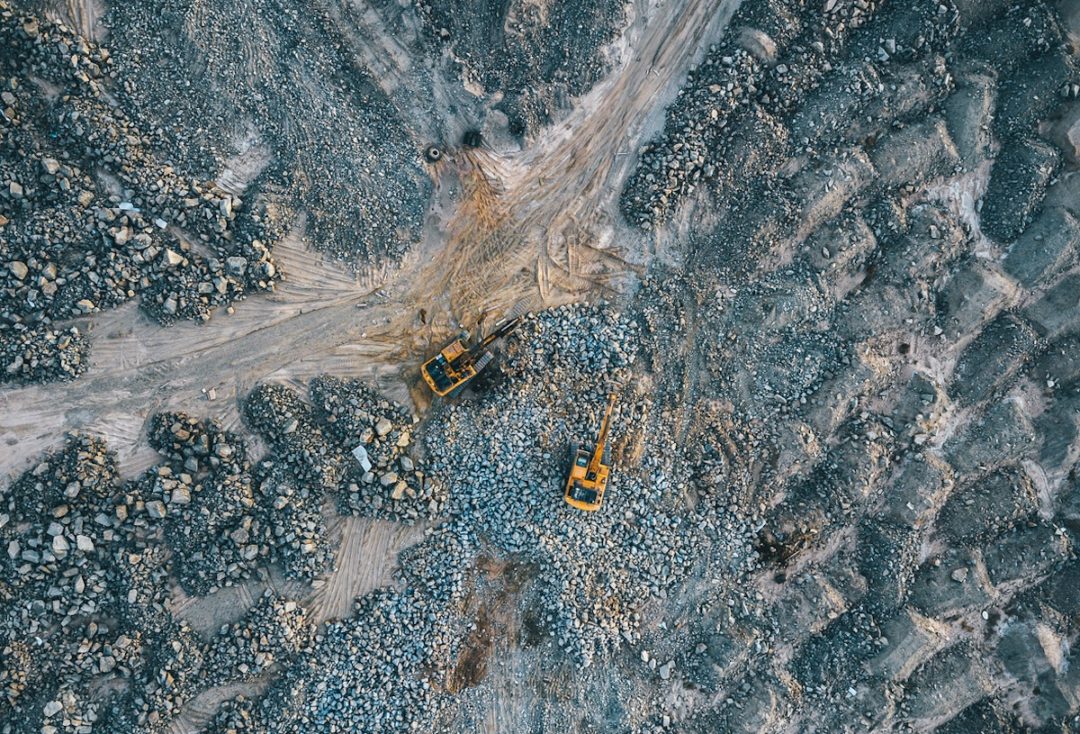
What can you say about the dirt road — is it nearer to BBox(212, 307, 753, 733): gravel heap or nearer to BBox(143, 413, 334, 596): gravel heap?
BBox(143, 413, 334, 596): gravel heap

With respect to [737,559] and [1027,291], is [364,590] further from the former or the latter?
[1027,291]

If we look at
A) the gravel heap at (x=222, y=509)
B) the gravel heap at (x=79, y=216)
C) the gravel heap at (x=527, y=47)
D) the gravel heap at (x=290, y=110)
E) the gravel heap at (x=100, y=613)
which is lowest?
the gravel heap at (x=100, y=613)

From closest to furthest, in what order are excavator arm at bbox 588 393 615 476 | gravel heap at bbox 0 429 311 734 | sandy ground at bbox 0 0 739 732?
gravel heap at bbox 0 429 311 734
sandy ground at bbox 0 0 739 732
excavator arm at bbox 588 393 615 476

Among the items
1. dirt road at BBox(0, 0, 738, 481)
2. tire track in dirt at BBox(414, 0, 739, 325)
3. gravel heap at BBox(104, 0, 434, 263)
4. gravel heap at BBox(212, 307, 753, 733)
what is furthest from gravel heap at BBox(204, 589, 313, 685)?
gravel heap at BBox(104, 0, 434, 263)

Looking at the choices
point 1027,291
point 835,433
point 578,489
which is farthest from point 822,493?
point 1027,291

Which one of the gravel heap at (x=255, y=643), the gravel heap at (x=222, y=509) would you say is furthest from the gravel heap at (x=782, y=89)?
the gravel heap at (x=255, y=643)

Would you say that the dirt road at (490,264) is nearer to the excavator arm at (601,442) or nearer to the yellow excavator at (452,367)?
the yellow excavator at (452,367)

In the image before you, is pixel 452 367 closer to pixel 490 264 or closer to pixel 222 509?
pixel 490 264
